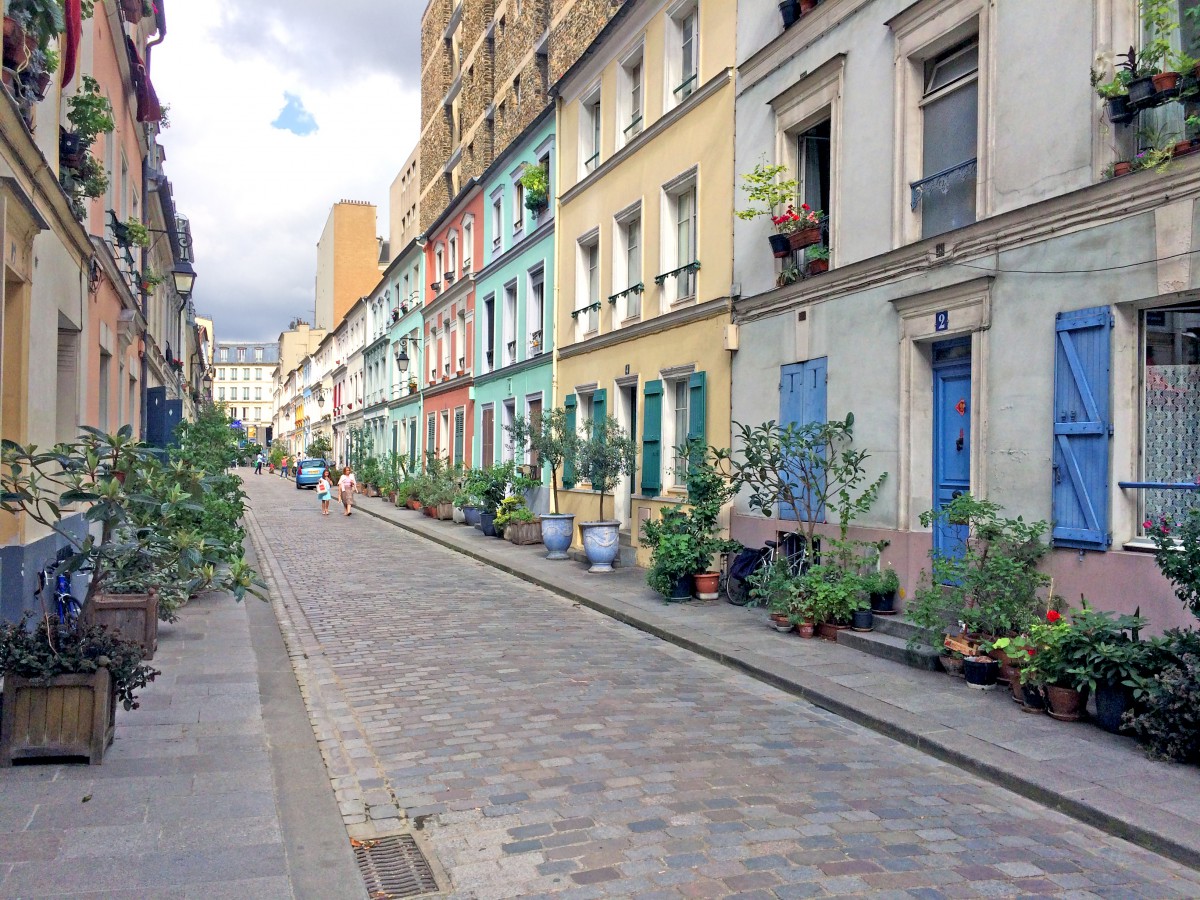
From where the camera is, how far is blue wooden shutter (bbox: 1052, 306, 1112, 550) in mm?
7789

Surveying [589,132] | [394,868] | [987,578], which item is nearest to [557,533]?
[589,132]

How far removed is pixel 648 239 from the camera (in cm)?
1689

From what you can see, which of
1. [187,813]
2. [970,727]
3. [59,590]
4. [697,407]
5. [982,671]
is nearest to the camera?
[187,813]

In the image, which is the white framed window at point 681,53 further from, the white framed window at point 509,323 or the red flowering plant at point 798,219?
the white framed window at point 509,323

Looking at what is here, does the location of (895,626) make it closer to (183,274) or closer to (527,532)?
(527,532)

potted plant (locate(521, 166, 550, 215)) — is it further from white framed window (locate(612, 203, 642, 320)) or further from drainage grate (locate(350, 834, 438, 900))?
drainage grate (locate(350, 834, 438, 900))

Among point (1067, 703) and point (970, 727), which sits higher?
point (1067, 703)

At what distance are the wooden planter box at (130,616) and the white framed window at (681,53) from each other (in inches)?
431

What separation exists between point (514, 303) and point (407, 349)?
1368 centimetres

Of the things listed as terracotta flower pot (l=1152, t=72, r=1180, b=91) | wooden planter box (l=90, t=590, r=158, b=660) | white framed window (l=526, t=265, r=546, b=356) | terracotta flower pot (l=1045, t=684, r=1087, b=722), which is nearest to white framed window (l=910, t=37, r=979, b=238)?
terracotta flower pot (l=1152, t=72, r=1180, b=91)

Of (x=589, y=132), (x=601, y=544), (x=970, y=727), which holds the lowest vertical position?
(x=970, y=727)

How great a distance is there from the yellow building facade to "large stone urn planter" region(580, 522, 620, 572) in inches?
26.3

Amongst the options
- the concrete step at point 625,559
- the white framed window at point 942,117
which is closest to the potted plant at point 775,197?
the white framed window at point 942,117

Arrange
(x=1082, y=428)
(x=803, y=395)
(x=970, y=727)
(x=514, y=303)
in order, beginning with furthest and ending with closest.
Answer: (x=514, y=303)
(x=803, y=395)
(x=1082, y=428)
(x=970, y=727)
